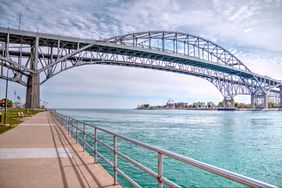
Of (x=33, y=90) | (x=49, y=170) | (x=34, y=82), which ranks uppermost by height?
(x=34, y=82)

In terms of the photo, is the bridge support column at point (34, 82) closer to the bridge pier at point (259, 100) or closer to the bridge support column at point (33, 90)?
the bridge support column at point (33, 90)

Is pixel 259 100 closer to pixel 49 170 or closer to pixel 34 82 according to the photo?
pixel 34 82

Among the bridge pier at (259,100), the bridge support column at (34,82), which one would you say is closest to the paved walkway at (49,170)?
the bridge support column at (34,82)

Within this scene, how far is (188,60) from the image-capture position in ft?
249

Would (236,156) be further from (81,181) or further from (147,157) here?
(81,181)

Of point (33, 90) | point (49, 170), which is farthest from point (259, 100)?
point (49, 170)

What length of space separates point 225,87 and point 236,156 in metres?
88.8

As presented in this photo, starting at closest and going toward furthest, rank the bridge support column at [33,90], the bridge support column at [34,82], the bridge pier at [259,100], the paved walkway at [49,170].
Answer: the paved walkway at [49,170] < the bridge support column at [34,82] < the bridge support column at [33,90] < the bridge pier at [259,100]

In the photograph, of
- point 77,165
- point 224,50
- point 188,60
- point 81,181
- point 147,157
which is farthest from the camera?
point 224,50

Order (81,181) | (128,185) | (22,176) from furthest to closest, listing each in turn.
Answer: (128,185) < (22,176) < (81,181)

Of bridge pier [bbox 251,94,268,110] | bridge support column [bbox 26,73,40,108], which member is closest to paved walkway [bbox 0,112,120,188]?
bridge support column [bbox 26,73,40,108]

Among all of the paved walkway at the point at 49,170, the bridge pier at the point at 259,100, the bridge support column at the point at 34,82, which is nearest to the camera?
the paved walkway at the point at 49,170

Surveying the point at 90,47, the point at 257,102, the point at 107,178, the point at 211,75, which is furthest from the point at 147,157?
the point at 257,102

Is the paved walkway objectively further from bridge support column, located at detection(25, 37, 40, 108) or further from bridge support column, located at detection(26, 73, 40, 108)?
bridge support column, located at detection(26, 73, 40, 108)
